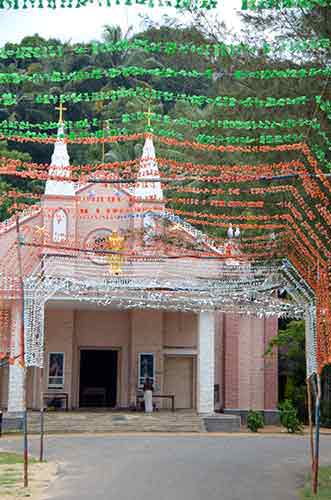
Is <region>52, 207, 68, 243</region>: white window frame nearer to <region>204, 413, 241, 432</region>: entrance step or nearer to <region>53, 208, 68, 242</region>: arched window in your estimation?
<region>53, 208, 68, 242</region>: arched window

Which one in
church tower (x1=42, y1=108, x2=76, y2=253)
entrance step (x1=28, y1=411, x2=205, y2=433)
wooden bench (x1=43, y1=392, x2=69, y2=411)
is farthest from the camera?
wooden bench (x1=43, y1=392, x2=69, y2=411)

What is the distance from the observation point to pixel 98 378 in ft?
104

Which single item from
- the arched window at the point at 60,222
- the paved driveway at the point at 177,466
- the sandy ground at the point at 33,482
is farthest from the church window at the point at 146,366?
the sandy ground at the point at 33,482

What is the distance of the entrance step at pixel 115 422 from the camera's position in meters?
25.1

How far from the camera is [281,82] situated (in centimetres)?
1454

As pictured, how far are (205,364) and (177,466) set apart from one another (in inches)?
456

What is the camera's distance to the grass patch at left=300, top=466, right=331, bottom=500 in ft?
41.9

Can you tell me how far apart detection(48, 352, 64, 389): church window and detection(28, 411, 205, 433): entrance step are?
7.66 ft

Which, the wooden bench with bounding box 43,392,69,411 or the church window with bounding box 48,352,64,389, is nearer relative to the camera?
the wooden bench with bounding box 43,392,69,411

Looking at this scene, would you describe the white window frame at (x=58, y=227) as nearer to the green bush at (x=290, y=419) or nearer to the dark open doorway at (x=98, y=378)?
the dark open doorway at (x=98, y=378)

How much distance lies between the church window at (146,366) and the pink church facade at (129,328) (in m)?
0.04

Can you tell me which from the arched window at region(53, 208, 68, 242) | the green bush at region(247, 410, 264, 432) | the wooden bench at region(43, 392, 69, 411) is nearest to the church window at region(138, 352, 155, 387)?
the wooden bench at region(43, 392, 69, 411)

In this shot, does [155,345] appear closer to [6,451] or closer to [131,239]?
[131,239]

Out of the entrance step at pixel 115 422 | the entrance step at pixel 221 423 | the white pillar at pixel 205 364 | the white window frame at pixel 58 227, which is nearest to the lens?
the entrance step at pixel 115 422
